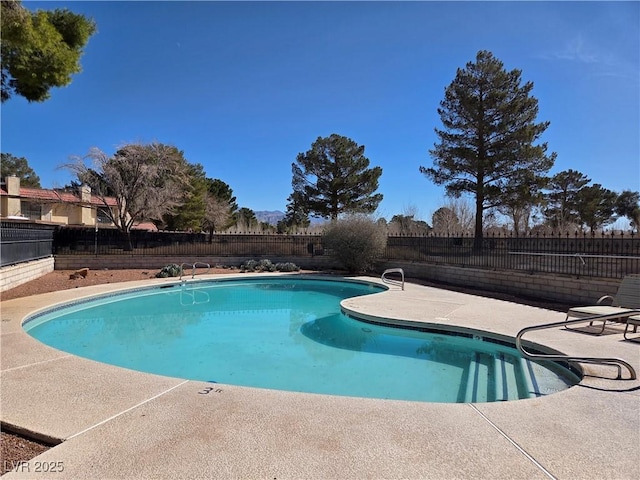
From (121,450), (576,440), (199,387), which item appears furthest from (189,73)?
(576,440)

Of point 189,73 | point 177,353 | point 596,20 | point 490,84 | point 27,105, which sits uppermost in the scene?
point 490,84

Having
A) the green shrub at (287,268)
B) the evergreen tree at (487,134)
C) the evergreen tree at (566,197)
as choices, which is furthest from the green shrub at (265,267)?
the evergreen tree at (566,197)

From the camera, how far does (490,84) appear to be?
21219 millimetres

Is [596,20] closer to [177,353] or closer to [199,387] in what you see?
[199,387]

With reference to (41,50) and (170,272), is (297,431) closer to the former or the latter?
(41,50)

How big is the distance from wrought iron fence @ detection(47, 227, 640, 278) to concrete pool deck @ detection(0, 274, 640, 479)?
621cm

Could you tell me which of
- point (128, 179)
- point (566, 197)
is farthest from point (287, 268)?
point (566, 197)

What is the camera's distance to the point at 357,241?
15805 mm

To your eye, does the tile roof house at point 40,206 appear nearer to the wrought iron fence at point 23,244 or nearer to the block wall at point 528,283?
the wrought iron fence at point 23,244

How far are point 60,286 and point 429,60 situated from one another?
13.2 metres

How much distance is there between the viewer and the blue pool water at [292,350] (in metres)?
5.16

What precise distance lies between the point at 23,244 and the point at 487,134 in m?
21.8

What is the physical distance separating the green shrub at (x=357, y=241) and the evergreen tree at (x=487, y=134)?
7906 millimetres

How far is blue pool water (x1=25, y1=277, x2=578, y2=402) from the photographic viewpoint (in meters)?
5.16
